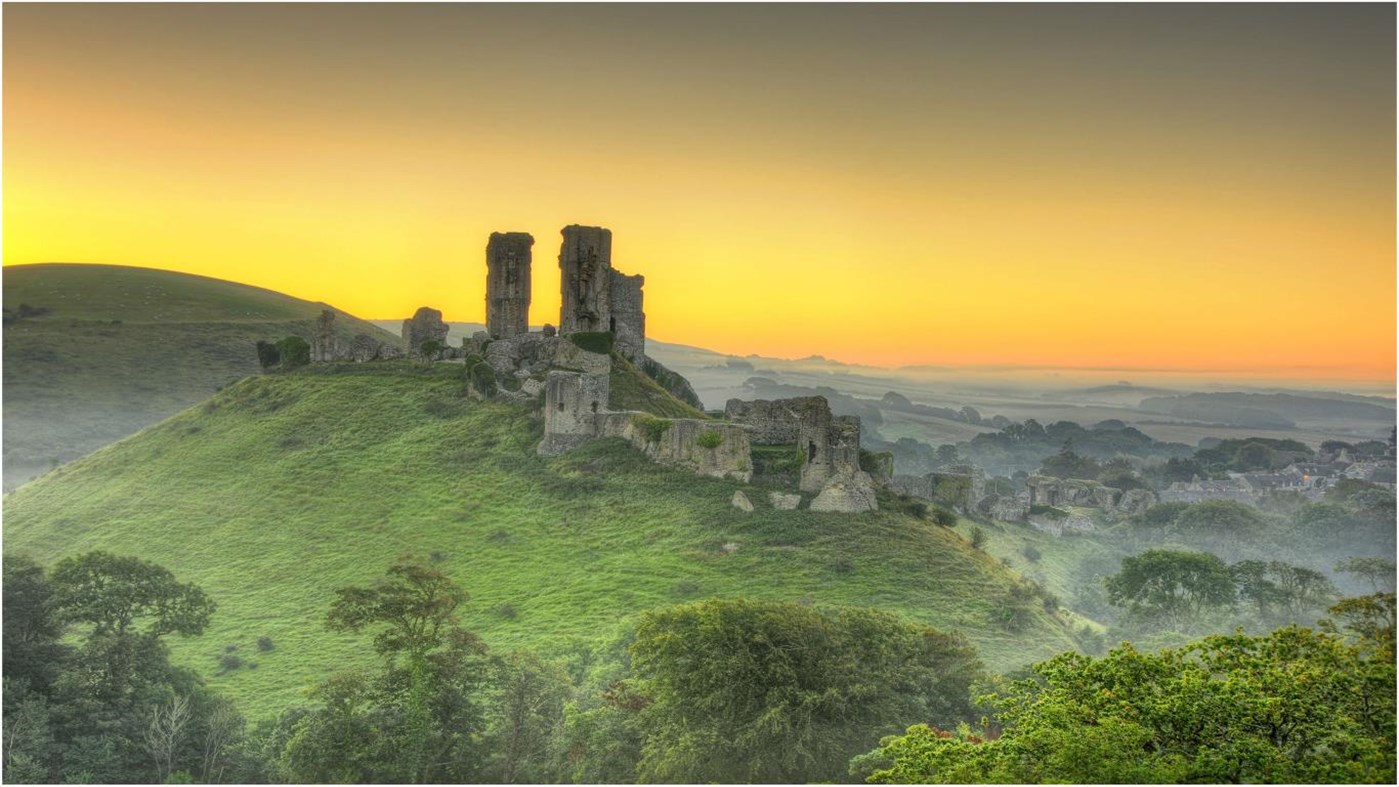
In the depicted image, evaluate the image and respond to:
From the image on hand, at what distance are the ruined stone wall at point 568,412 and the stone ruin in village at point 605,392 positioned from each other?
0.20 ft

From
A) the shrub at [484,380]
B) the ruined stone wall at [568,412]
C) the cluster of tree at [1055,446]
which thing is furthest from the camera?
the cluster of tree at [1055,446]

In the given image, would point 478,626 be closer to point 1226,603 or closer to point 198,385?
point 1226,603

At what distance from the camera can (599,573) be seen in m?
48.9

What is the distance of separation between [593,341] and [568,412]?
13225mm

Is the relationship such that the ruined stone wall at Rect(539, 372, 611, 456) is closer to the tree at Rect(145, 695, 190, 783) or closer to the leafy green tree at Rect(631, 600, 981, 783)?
the leafy green tree at Rect(631, 600, 981, 783)

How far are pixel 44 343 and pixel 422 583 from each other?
9903 centimetres

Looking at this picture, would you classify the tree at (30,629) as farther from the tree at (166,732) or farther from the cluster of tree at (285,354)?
the cluster of tree at (285,354)

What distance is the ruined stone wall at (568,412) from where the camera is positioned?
6219 centimetres

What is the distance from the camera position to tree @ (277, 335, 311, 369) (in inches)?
3295

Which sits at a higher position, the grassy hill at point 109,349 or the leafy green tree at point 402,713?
the grassy hill at point 109,349

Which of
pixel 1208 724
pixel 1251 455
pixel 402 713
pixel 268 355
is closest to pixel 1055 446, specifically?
pixel 1251 455

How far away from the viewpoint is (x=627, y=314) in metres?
79.6

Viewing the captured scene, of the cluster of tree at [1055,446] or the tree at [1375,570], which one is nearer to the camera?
the tree at [1375,570]

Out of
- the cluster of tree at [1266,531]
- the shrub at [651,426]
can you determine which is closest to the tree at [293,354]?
the shrub at [651,426]
